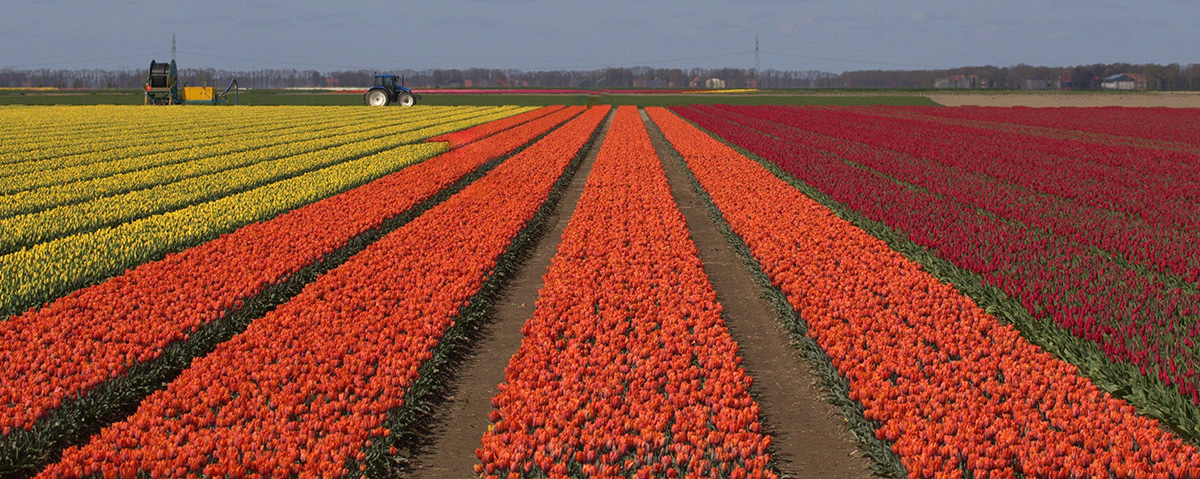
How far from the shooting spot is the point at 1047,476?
4777mm

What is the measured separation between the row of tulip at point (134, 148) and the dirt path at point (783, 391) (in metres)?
15.2

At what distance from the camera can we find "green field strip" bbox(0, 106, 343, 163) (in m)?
24.9

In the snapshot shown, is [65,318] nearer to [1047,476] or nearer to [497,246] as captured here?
[497,246]

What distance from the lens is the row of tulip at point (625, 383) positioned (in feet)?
16.6

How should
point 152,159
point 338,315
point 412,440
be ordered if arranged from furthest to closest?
point 152,159 < point 338,315 < point 412,440

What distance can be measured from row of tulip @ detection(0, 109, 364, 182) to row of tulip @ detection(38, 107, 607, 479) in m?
12.3

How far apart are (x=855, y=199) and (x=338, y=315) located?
10.1m

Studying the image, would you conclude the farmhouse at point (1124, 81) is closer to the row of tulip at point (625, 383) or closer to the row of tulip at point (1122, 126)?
the row of tulip at point (1122, 126)

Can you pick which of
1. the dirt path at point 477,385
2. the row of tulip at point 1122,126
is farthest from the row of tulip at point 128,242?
the row of tulip at point 1122,126

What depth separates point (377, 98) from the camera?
65812 millimetres

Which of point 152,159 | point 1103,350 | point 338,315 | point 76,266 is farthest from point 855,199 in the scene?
point 152,159

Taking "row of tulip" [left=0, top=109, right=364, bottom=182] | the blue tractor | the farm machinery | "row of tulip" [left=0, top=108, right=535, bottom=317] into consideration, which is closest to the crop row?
"row of tulip" [left=0, top=108, right=535, bottom=317]

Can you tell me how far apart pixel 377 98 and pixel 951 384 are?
211 ft

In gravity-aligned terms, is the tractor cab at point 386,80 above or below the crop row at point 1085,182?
above
